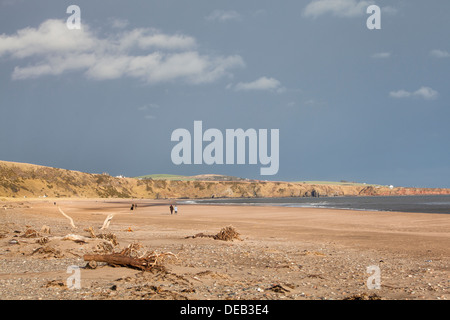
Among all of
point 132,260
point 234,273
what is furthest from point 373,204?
point 132,260

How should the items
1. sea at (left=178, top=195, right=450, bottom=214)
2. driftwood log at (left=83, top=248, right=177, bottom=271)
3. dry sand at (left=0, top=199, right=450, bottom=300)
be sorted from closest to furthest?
dry sand at (left=0, top=199, right=450, bottom=300), driftwood log at (left=83, top=248, right=177, bottom=271), sea at (left=178, top=195, right=450, bottom=214)

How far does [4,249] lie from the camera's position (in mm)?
15555

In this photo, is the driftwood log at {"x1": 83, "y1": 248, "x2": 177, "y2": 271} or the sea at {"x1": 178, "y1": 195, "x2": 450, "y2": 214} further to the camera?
the sea at {"x1": 178, "y1": 195, "x2": 450, "y2": 214}

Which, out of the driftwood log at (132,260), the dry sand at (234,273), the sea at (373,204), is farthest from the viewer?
the sea at (373,204)

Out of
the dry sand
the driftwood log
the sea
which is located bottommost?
the sea

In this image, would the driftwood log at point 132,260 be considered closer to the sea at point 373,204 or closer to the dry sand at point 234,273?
the dry sand at point 234,273

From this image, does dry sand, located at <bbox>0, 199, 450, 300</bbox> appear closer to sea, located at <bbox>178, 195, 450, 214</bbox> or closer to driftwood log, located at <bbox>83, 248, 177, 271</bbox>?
driftwood log, located at <bbox>83, 248, 177, 271</bbox>

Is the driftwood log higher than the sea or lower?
higher

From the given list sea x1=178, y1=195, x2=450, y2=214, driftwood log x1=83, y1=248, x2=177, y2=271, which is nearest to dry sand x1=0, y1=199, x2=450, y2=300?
driftwood log x1=83, y1=248, x2=177, y2=271

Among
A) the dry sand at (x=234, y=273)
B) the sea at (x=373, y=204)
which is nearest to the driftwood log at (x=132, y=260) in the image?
the dry sand at (x=234, y=273)
